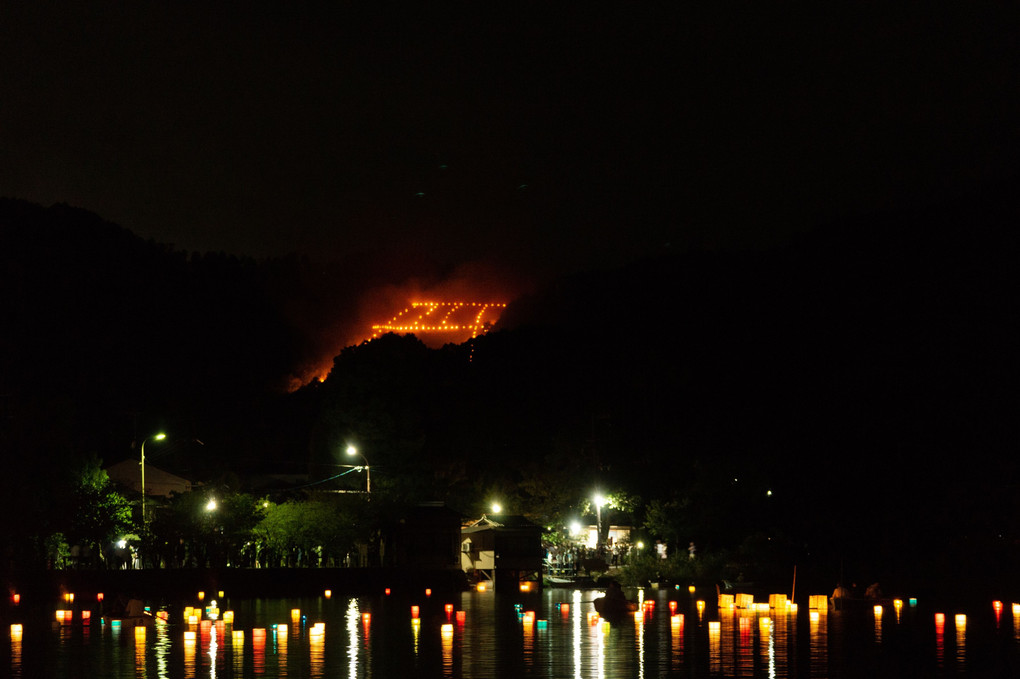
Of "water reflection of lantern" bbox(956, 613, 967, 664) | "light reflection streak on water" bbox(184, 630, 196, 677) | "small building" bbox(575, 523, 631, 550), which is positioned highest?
"light reflection streak on water" bbox(184, 630, 196, 677)

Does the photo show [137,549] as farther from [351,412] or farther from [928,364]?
[928,364]

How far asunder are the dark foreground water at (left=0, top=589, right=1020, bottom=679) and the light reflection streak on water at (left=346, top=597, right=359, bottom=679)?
0.03 meters

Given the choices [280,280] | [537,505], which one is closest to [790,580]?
[537,505]

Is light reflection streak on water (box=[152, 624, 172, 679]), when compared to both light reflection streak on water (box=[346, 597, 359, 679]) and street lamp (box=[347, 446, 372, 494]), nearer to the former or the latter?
light reflection streak on water (box=[346, 597, 359, 679])

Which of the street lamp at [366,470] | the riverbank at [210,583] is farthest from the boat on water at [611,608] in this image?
the street lamp at [366,470]

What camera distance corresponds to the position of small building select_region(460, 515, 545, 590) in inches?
1639

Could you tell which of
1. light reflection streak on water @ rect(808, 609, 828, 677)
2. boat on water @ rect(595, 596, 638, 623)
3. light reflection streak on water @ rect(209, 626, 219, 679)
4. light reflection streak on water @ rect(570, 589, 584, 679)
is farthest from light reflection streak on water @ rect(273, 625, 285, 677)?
light reflection streak on water @ rect(808, 609, 828, 677)

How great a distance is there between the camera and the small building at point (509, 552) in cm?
4162

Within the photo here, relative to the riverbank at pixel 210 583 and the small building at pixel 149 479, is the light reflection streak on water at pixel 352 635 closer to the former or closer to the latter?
the riverbank at pixel 210 583

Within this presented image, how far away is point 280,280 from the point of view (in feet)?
454

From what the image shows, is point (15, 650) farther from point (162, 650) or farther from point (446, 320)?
point (446, 320)

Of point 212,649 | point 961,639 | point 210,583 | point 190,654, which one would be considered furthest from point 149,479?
point 961,639

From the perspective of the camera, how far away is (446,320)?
14562 cm

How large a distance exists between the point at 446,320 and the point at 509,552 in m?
103
